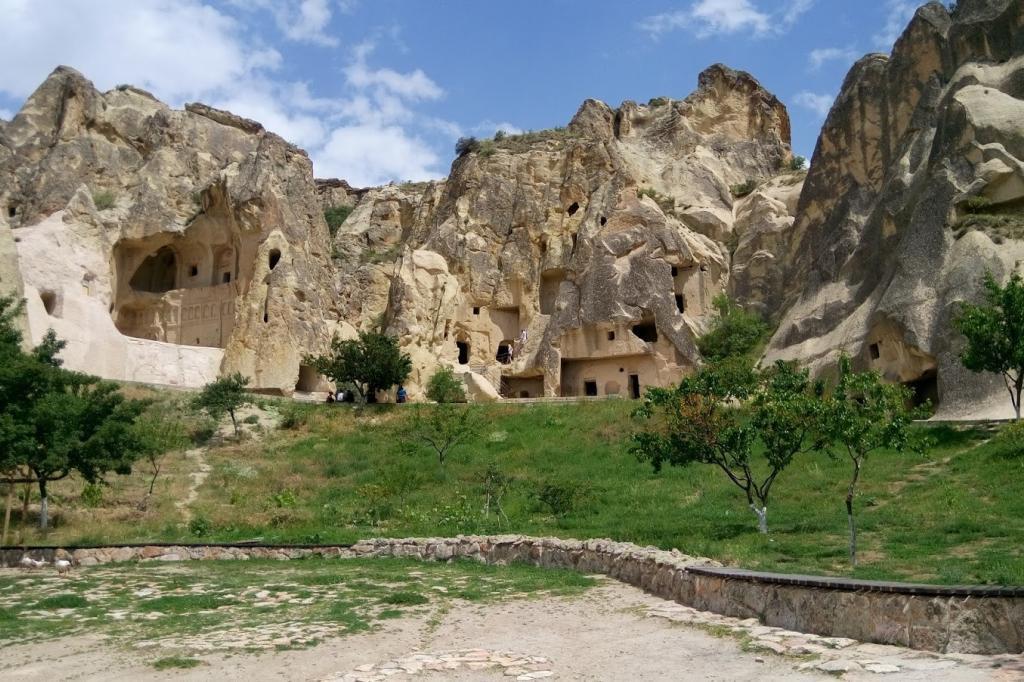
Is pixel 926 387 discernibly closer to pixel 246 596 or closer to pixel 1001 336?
pixel 1001 336

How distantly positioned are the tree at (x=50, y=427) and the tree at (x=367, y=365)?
15.5m

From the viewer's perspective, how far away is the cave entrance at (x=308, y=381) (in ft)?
139

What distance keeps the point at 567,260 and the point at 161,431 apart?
24.6 m

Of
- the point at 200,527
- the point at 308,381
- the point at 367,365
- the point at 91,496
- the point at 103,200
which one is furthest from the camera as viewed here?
the point at 103,200

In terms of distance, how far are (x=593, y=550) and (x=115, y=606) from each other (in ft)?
23.0

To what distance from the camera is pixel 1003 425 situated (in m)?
23.3

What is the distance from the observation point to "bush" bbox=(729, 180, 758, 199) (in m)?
54.8

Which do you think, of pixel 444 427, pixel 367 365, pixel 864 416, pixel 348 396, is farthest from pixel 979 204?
pixel 348 396

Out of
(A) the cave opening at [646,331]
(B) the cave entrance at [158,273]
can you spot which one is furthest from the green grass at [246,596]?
(B) the cave entrance at [158,273]

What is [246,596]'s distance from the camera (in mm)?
11758

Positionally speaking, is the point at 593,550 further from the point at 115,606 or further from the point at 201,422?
the point at 201,422

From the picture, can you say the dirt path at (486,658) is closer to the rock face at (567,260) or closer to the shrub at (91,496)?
the shrub at (91,496)

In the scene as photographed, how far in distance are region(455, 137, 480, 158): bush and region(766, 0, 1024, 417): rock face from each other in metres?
19.7

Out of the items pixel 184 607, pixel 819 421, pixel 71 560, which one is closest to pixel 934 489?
pixel 819 421
